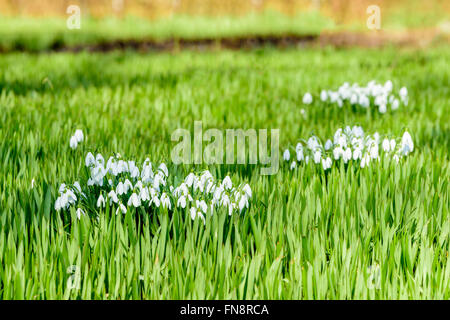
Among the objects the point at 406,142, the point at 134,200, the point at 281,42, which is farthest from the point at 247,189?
the point at 281,42

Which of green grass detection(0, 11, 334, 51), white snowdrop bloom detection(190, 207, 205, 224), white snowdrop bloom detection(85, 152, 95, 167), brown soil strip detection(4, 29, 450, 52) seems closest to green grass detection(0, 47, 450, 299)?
white snowdrop bloom detection(190, 207, 205, 224)

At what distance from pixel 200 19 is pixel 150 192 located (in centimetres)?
1171

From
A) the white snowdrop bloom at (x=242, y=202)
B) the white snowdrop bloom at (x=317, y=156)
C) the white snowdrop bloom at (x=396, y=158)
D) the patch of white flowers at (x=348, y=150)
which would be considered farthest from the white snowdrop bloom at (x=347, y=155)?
the white snowdrop bloom at (x=242, y=202)

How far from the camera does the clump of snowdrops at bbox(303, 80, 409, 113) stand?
4477 mm

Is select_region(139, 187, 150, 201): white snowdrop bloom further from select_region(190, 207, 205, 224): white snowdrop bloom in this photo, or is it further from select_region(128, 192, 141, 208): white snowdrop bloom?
select_region(190, 207, 205, 224): white snowdrop bloom

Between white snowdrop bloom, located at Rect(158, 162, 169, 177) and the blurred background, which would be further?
the blurred background

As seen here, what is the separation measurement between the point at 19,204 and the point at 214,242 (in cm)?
83

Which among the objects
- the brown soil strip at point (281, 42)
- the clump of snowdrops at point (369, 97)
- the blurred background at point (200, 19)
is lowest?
the clump of snowdrops at point (369, 97)

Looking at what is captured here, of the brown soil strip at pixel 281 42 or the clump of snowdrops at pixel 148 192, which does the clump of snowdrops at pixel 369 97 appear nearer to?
the clump of snowdrops at pixel 148 192

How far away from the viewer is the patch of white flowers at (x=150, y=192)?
87.8 inches

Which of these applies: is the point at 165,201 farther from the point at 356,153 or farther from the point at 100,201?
the point at 356,153

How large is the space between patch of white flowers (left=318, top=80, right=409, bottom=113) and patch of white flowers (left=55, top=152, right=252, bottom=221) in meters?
2.38

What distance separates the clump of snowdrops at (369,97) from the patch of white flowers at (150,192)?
2.38m
